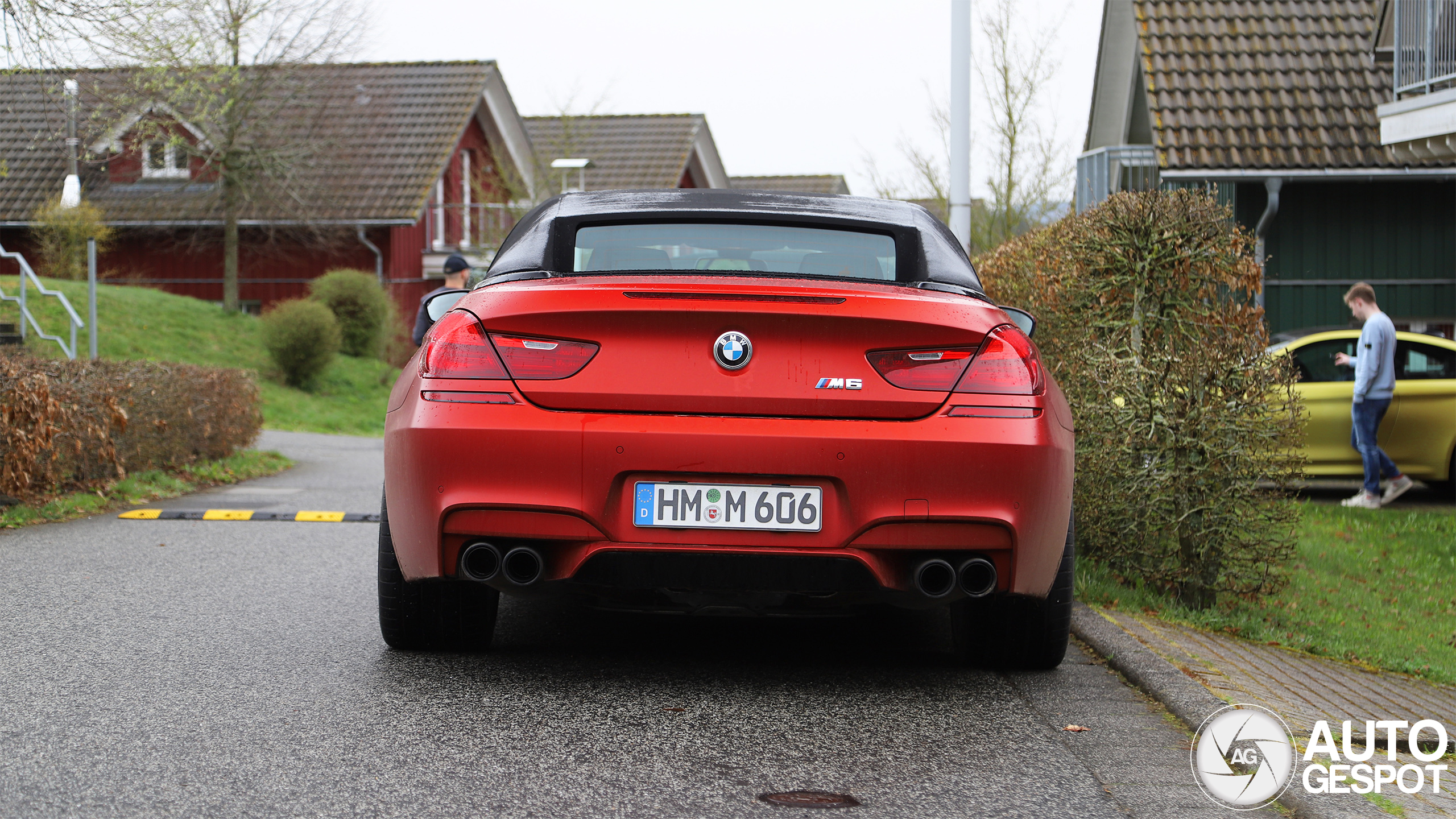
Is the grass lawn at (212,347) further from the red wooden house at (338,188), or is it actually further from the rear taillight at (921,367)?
the rear taillight at (921,367)

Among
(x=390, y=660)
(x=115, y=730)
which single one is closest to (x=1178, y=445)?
(x=390, y=660)

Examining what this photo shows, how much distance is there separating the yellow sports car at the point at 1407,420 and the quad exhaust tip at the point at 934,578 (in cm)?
806

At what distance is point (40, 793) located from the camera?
3.25 m

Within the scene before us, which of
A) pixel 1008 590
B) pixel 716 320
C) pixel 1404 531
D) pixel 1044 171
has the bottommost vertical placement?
pixel 1404 531

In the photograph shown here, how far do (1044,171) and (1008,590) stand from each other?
21.3m

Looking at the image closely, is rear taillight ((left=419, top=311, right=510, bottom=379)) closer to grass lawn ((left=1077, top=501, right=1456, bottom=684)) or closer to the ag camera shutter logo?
the ag camera shutter logo

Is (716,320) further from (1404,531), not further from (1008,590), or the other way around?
(1404,531)

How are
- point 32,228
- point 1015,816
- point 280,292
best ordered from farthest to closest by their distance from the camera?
point 280,292
point 32,228
point 1015,816

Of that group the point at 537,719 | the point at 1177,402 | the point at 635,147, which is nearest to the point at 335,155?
the point at 635,147

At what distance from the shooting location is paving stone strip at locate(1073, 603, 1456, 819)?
3328 mm

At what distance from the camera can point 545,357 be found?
13.0 feet

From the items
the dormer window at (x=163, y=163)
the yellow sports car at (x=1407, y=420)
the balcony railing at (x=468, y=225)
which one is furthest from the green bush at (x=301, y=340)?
the yellow sports car at (x=1407, y=420)

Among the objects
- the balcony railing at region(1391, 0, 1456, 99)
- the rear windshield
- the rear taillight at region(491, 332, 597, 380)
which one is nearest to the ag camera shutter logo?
the rear windshield

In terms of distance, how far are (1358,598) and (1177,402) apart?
217 centimetres
